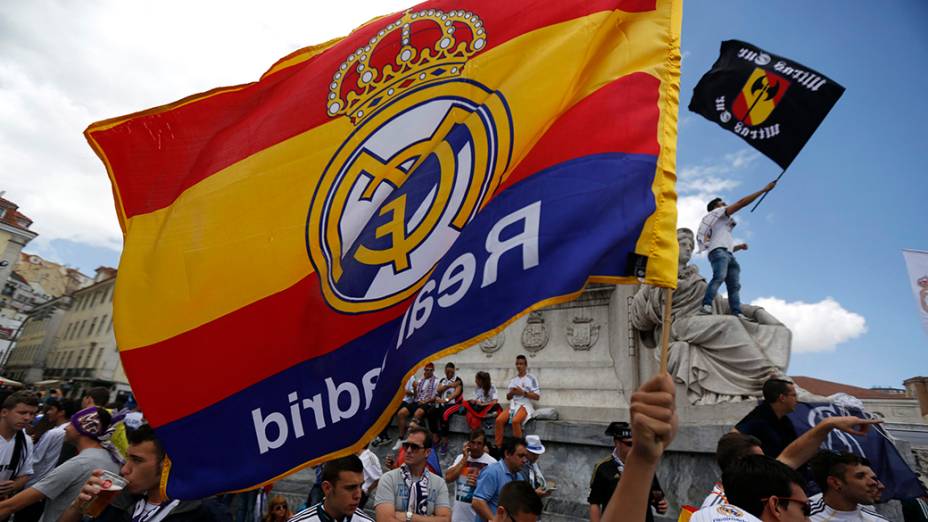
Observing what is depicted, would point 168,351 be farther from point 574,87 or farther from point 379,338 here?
point 574,87

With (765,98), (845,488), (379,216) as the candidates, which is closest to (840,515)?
(845,488)

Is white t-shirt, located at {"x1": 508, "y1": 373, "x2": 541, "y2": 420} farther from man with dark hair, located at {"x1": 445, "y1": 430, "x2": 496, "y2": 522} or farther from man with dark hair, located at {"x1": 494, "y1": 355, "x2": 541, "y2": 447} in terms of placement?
man with dark hair, located at {"x1": 445, "y1": 430, "x2": 496, "y2": 522}

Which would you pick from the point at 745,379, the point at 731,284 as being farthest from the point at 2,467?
the point at 731,284

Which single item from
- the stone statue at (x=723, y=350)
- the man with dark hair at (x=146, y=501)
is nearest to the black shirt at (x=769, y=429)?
the stone statue at (x=723, y=350)

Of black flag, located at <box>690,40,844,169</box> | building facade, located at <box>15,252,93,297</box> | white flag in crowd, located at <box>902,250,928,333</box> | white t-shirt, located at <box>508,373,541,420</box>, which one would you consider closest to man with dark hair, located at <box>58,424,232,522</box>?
black flag, located at <box>690,40,844,169</box>

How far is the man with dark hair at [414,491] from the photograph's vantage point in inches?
194

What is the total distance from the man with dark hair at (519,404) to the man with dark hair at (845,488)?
4.96m

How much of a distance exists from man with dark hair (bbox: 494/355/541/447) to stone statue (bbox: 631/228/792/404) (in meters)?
2.33

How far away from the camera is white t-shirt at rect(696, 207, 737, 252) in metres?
8.07

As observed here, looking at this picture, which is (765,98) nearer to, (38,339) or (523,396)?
(523,396)

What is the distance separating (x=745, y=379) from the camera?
7.52 meters

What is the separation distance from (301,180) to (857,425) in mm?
4145

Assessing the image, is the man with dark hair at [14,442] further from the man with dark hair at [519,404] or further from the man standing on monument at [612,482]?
the man with dark hair at [519,404]

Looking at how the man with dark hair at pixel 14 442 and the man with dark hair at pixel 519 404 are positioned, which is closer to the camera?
the man with dark hair at pixel 14 442
